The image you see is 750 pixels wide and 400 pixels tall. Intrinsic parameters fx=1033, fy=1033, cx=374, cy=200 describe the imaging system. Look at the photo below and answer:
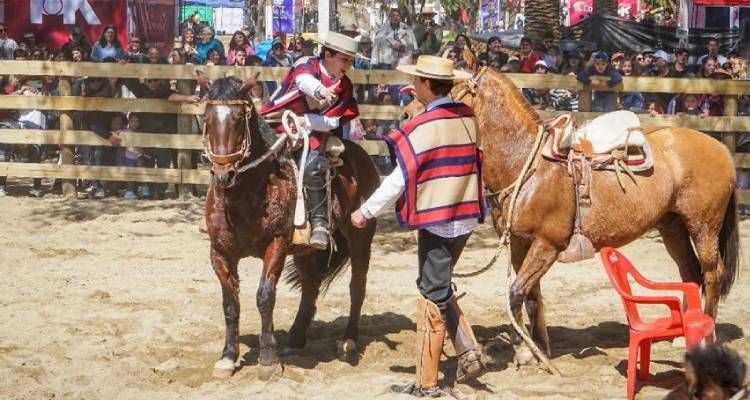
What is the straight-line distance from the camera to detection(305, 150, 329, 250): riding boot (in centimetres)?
683

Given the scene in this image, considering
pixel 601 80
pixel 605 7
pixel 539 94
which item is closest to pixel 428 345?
pixel 601 80

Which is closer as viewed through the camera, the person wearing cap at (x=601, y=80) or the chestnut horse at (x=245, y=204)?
the chestnut horse at (x=245, y=204)

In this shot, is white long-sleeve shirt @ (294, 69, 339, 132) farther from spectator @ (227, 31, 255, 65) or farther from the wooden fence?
spectator @ (227, 31, 255, 65)

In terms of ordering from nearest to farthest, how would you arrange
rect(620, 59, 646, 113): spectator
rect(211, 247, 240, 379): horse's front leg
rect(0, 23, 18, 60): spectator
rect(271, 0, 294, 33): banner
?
rect(211, 247, 240, 379): horse's front leg < rect(620, 59, 646, 113): spectator < rect(0, 23, 18, 60): spectator < rect(271, 0, 294, 33): banner

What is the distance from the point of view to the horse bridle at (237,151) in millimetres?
6266

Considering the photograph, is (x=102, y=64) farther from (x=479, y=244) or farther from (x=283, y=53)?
(x=479, y=244)

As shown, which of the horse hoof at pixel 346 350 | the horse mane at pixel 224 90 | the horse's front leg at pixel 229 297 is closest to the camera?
the horse mane at pixel 224 90

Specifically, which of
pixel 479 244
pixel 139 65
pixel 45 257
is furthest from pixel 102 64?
pixel 479 244

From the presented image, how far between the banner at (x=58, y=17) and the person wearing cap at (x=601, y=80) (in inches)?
399

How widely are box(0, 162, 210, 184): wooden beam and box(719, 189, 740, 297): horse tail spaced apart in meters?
7.42

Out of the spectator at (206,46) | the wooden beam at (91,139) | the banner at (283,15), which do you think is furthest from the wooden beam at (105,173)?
the banner at (283,15)

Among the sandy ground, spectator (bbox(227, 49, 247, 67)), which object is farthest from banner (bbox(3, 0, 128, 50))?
the sandy ground

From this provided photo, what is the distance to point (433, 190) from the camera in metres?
5.81

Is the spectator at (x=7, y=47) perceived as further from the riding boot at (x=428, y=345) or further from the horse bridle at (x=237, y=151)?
the riding boot at (x=428, y=345)
